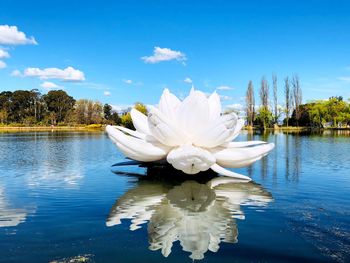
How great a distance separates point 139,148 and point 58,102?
315 ft

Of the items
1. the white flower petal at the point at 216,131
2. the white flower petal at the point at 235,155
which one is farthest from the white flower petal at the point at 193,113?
the white flower petal at the point at 235,155

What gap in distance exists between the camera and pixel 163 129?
6250 mm

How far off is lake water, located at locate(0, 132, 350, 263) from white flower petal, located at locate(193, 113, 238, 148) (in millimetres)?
867

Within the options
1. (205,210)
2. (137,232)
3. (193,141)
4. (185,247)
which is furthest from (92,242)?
(193,141)

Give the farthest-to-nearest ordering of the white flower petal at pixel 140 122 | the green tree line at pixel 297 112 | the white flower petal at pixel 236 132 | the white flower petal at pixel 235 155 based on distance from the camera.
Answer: the green tree line at pixel 297 112 → the white flower petal at pixel 140 122 → the white flower petal at pixel 236 132 → the white flower petal at pixel 235 155

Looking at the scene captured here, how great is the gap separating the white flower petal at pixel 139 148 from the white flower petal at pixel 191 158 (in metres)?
0.55

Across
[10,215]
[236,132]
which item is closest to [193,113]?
[236,132]

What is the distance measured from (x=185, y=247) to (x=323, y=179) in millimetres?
6002

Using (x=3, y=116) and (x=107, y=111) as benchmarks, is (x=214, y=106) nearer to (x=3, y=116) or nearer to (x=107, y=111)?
(x=107, y=111)

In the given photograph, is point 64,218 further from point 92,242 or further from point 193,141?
point 193,141

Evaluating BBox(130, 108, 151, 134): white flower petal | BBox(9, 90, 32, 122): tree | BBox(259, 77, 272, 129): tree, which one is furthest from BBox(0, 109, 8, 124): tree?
BBox(130, 108, 151, 134): white flower petal

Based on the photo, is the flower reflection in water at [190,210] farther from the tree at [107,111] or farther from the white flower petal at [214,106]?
the tree at [107,111]

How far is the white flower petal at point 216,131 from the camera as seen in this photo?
618 centimetres

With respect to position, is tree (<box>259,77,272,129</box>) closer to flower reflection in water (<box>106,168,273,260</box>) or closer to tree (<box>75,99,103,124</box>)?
tree (<box>75,99,103,124</box>)
